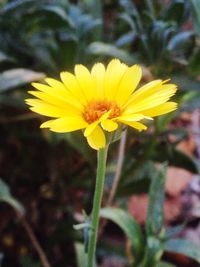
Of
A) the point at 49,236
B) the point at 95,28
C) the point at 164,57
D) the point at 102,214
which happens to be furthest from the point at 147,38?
the point at 49,236

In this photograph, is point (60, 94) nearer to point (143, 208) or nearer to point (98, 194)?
point (98, 194)

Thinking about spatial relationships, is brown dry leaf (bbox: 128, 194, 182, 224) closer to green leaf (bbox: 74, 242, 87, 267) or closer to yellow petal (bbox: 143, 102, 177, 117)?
green leaf (bbox: 74, 242, 87, 267)

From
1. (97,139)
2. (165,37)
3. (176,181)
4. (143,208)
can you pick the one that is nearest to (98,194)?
(97,139)

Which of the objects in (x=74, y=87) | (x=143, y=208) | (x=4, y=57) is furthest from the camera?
(x=143, y=208)

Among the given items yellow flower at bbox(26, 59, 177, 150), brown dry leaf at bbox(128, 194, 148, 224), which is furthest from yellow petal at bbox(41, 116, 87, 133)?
brown dry leaf at bbox(128, 194, 148, 224)

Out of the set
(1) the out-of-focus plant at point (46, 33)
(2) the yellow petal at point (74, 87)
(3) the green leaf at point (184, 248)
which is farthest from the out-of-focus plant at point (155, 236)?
(1) the out-of-focus plant at point (46, 33)
